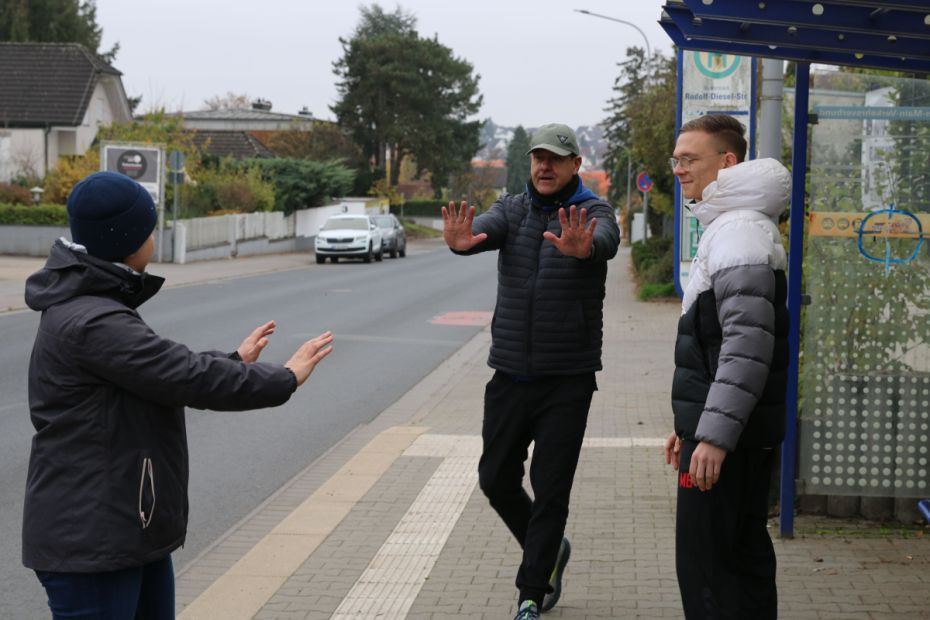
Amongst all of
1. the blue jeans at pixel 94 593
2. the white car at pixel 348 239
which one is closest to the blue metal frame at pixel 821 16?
the blue jeans at pixel 94 593

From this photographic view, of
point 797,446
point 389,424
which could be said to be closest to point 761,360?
point 797,446

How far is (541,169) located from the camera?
15.8 ft

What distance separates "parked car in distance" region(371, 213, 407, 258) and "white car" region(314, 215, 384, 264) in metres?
1.69

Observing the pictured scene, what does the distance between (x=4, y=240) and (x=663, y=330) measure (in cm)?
2277

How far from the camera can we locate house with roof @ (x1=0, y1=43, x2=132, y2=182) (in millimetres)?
49562

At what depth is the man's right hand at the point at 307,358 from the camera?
329 centimetres

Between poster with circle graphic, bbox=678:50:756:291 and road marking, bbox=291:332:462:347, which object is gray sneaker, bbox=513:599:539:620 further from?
road marking, bbox=291:332:462:347

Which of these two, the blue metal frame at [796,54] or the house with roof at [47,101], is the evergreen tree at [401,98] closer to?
the house with roof at [47,101]

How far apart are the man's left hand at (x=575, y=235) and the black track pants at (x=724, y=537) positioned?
3.03ft

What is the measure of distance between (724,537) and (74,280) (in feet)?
6.84

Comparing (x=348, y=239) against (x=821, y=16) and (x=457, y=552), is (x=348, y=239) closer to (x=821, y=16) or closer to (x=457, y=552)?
(x=457, y=552)

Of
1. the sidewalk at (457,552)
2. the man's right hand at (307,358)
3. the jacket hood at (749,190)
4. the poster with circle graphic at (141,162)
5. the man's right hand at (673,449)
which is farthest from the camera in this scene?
the poster with circle graphic at (141,162)

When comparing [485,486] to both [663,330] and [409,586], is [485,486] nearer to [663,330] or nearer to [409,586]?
[409,586]

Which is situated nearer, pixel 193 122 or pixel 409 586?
pixel 409 586
